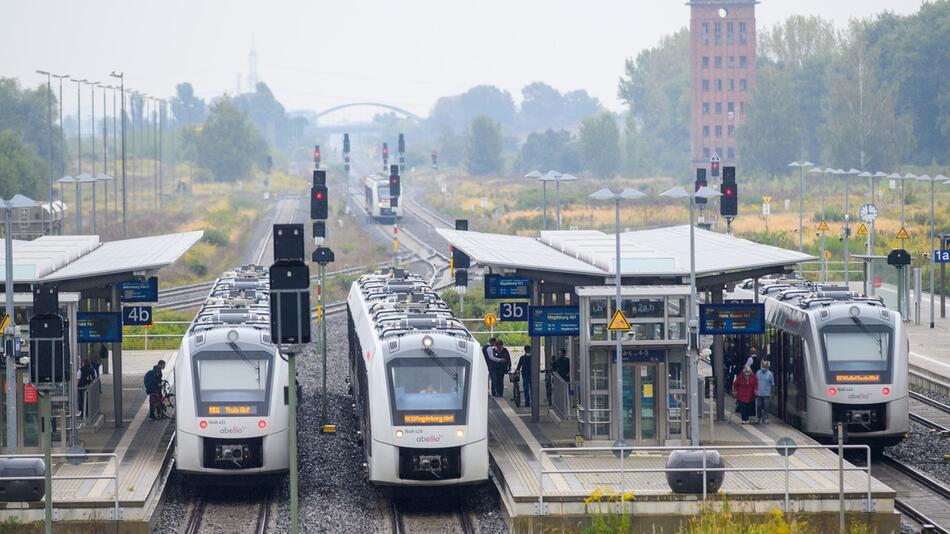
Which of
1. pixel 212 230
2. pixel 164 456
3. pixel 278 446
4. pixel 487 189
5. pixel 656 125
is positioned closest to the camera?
pixel 278 446

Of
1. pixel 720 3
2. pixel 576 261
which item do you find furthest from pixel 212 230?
pixel 720 3

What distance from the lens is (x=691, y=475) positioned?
20531 millimetres

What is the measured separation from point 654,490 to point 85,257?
13918 millimetres

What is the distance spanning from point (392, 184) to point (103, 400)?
115 ft

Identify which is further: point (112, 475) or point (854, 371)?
point (854, 371)

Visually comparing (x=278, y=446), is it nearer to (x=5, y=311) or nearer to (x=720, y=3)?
(x=5, y=311)

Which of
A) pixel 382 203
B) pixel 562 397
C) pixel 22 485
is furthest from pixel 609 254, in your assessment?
pixel 382 203

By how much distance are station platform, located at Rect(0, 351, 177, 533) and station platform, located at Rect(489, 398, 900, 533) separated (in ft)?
17.4

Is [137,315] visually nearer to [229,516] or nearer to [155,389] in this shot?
[155,389]

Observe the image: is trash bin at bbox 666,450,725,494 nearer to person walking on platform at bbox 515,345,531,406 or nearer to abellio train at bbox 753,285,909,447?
abellio train at bbox 753,285,909,447

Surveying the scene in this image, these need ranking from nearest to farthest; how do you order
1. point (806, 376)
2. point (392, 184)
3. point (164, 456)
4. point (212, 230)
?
point (164, 456) < point (806, 376) < point (392, 184) < point (212, 230)

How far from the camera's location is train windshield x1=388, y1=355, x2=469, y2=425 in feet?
70.3

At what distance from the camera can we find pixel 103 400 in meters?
30.4

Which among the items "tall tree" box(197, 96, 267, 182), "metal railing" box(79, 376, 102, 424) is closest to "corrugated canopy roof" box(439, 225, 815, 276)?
"metal railing" box(79, 376, 102, 424)
